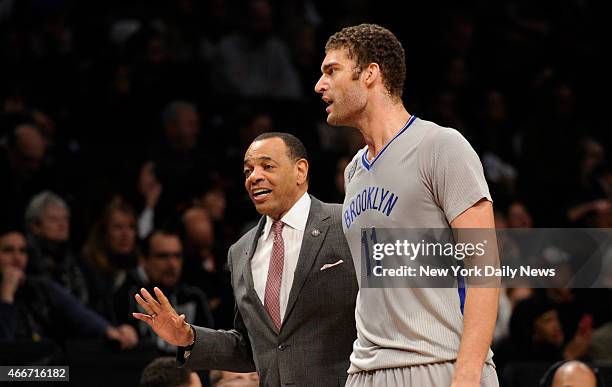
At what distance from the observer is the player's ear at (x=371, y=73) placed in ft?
11.4

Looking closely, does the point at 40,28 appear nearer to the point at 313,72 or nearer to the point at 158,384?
the point at 313,72

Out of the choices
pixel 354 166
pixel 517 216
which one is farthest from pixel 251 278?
pixel 517 216

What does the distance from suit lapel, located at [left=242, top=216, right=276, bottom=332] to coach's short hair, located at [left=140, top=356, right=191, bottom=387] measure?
0.72m

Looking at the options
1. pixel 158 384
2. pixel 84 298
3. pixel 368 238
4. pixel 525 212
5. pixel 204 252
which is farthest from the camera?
pixel 525 212

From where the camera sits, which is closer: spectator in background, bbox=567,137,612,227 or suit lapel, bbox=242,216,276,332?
suit lapel, bbox=242,216,276,332

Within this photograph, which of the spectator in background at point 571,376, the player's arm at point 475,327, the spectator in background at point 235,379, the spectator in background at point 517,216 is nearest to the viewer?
the player's arm at point 475,327

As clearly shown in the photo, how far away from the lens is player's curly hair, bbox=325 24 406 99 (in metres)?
3.49

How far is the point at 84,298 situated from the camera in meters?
6.79

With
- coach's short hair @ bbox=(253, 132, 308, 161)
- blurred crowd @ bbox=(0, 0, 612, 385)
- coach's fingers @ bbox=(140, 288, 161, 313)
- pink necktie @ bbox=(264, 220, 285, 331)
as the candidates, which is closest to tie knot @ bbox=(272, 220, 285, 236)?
pink necktie @ bbox=(264, 220, 285, 331)

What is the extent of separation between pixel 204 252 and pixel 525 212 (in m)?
2.75

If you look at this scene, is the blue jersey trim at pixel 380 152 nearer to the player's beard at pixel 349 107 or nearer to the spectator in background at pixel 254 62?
the player's beard at pixel 349 107

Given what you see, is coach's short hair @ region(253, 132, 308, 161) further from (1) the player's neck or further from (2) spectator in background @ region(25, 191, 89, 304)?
(2) spectator in background @ region(25, 191, 89, 304)

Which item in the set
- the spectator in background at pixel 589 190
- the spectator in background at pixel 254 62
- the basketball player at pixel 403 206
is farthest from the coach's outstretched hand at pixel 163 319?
the spectator in background at pixel 254 62

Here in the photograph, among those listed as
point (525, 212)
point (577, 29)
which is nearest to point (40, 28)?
point (525, 212)
